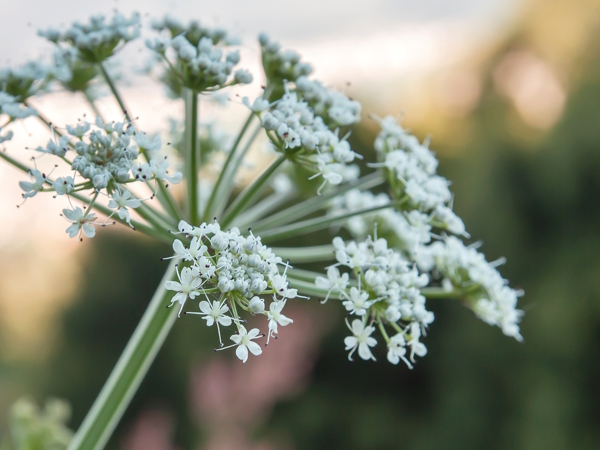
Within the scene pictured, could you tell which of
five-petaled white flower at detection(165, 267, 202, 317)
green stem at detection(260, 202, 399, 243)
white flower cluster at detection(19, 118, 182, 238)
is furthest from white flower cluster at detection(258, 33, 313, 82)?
five-petaled white flower at detection(165, 267, 202, 317)

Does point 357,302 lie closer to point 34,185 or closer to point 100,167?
point 100,167

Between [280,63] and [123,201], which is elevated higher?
[280,63]

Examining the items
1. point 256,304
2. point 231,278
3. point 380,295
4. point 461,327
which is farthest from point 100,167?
point 461,327

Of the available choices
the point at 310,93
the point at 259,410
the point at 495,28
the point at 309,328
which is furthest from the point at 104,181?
the point at 495,28

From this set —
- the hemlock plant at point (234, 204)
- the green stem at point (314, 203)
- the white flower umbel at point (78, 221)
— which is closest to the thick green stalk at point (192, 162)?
the hemlock plant at point (234, 204)

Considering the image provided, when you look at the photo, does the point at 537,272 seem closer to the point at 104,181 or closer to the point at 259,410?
the point at 259,410

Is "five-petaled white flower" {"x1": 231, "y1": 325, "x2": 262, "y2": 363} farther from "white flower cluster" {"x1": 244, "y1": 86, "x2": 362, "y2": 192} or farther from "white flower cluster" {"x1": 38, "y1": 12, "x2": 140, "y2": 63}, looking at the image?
"white flower cluster" {"x1": 38, "y1": 12, "x2": 140, "y2": 63}

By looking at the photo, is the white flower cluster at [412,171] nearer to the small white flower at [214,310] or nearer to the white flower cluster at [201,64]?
the white flower cluster at [201,64]
